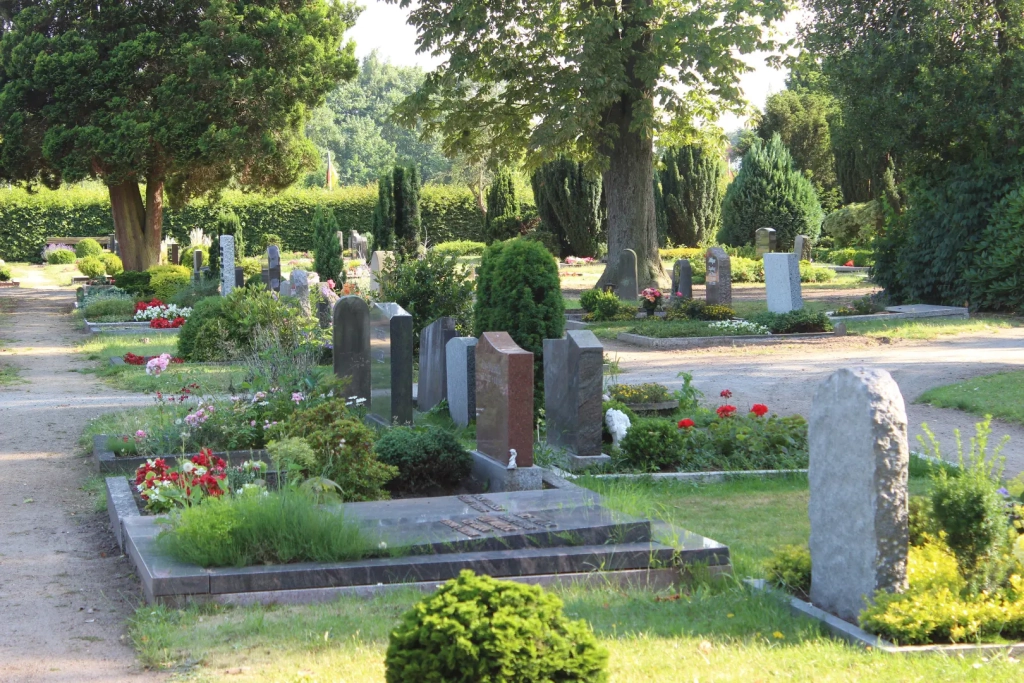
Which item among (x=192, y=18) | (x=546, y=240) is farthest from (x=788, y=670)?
(x=546, y=240)

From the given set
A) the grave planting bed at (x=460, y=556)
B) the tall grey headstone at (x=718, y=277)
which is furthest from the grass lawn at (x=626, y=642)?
the tall grey headstone at (x=718, y=277)

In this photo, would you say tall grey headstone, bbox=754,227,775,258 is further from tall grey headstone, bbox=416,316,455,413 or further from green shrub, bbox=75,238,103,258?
green shrub, bbox=75,238,103,258

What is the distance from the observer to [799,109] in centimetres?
4331

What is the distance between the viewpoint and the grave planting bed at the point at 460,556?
5355 mm

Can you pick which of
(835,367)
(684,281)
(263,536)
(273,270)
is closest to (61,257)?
(273,270)

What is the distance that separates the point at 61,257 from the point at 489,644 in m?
43.4

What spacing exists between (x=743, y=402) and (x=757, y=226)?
2510 cm

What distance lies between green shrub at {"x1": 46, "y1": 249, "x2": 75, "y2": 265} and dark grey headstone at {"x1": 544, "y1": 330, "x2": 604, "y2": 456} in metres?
38.8

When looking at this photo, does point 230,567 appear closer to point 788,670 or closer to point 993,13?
point 788,670

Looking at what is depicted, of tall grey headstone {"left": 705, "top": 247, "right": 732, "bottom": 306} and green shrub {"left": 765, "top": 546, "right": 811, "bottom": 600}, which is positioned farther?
tall grey headstone {"left": 705, "top": 247, "right": 732, "bottom": 306}

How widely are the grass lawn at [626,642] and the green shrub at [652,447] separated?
8.68ft

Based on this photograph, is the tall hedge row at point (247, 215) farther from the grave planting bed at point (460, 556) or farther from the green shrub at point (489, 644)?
the green shrub at point (489, 644)

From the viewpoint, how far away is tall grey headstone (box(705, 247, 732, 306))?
20.6 m

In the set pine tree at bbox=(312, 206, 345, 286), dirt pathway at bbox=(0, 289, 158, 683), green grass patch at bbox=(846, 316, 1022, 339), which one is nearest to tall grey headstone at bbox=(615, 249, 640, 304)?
green grass patch at bbox=(846, 316, 1022, 339)
